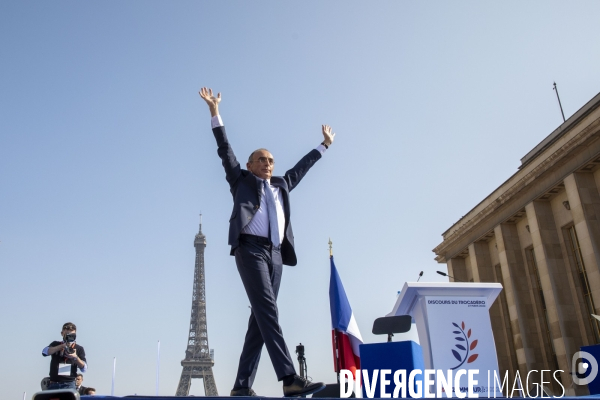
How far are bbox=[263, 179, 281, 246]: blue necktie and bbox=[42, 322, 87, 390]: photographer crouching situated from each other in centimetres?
391

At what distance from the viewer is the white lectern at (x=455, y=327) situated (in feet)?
17.8

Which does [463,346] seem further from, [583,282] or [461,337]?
[583,282]

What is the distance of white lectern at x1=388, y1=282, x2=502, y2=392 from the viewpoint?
5.42 metres

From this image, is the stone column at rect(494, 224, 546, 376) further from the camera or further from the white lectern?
the camera

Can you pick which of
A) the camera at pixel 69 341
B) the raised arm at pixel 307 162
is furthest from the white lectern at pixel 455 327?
the camera at pixel 69 341

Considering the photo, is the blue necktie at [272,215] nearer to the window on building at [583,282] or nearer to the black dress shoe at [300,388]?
the black dress shoe at [300,388]

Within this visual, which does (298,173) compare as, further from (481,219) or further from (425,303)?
(481,219)

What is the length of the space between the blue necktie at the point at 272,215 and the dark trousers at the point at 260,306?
67mm

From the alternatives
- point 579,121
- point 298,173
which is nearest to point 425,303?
point 298,173

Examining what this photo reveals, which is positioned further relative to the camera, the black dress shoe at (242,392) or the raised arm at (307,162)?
the raised arm at (307,162)

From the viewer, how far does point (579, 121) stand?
24.9m

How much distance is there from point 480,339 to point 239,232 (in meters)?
2.73

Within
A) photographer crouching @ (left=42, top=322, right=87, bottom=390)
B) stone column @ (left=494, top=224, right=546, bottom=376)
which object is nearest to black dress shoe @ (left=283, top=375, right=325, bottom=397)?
photographer crouching @ (left=42, top=322, right=87, bottom=390)

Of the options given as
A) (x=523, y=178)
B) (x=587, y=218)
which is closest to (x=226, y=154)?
(x=587, y=218)
